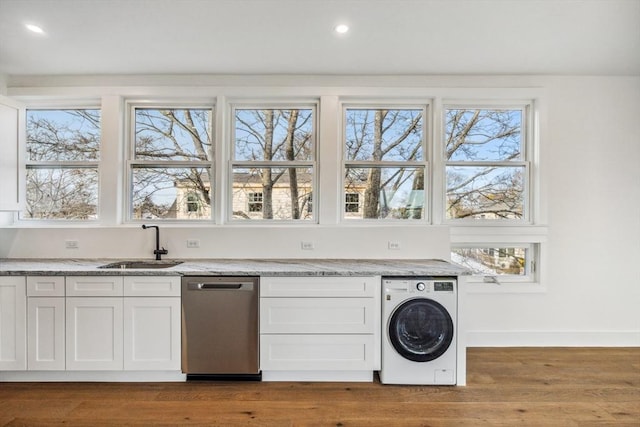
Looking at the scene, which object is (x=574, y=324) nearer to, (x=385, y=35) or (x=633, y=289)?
(x=633, y=289)

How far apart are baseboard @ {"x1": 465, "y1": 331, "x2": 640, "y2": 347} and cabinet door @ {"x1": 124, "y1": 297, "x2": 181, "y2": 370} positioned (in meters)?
2.65

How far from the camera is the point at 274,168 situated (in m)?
3.37

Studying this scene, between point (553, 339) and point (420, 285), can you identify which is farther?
point (553, 339)

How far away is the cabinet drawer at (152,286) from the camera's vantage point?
254 cm

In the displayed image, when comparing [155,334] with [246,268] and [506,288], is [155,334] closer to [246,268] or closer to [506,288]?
[246,268]

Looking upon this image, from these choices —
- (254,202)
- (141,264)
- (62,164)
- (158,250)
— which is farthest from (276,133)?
(62,164)

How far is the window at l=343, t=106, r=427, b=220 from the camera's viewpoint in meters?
3.38

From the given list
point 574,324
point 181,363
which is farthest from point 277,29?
point 574,324

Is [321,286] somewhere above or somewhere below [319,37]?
below

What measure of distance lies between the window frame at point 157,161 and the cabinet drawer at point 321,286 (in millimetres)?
1147

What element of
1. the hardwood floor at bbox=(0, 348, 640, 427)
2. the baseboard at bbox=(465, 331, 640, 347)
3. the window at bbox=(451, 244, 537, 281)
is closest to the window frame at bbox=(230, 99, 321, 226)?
the hardwood floor at bbox=(0, 348, 640, 427)

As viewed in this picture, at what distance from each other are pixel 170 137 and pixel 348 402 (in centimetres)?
288

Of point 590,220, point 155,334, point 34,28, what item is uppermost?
point 34,28

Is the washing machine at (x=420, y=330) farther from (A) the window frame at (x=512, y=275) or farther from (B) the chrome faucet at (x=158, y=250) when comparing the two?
(B) the chrome faucet at (x=158, y=250)
